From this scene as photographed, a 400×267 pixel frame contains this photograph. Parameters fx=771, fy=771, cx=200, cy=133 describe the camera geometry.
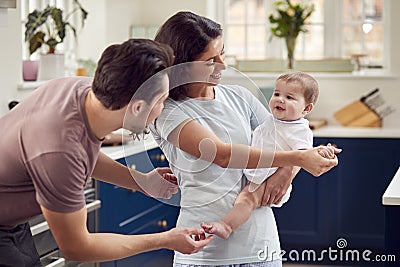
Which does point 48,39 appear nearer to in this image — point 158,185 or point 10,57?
point 10,57

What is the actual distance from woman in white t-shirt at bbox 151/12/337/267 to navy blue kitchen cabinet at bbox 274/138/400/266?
2.83 meters

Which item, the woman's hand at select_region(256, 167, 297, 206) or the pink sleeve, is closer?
the pink sleeve

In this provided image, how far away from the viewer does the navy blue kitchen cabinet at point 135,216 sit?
370 cm

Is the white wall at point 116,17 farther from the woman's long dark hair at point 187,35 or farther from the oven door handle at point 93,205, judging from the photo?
the woman's long dark hair at point 187,35

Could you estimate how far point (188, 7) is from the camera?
528 cm

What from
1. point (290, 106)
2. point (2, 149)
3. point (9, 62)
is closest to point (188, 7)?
point (9, 62)

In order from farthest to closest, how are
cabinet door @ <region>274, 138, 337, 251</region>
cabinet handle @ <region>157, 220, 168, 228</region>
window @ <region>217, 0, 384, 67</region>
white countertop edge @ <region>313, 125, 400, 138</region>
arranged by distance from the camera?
window @ <region>217, 0, 384, 67</region> → cabinet door @ <region>274, 138, 337, 251</region> → white countertop edge @ <region>313, 125, 400, 138</region> → cabinet handle @ <region>157, 220, 168, 228</region>

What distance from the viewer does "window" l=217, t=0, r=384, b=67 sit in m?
5.30

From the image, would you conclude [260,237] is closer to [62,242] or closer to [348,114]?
[62,242]

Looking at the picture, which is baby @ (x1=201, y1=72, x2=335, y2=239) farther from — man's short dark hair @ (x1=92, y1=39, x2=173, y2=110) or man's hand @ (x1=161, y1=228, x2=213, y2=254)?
man's short dark hair @ (x1=92, y1=39, x2=173, y2=110)

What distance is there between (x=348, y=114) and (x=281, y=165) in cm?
330

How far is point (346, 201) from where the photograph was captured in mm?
4727

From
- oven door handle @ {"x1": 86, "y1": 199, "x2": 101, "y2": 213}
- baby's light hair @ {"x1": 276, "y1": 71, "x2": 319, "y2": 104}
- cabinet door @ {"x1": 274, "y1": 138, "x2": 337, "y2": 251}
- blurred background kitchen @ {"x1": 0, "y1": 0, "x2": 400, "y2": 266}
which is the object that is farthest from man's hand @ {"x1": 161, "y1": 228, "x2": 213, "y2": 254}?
cabinet door @ {"x1": 274, "y1": 138, "x2": 337, "y2": 251}

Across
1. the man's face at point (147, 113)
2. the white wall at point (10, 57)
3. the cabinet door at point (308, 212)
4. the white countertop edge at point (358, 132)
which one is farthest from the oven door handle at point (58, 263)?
the white countertop edge at point (358, 132)
